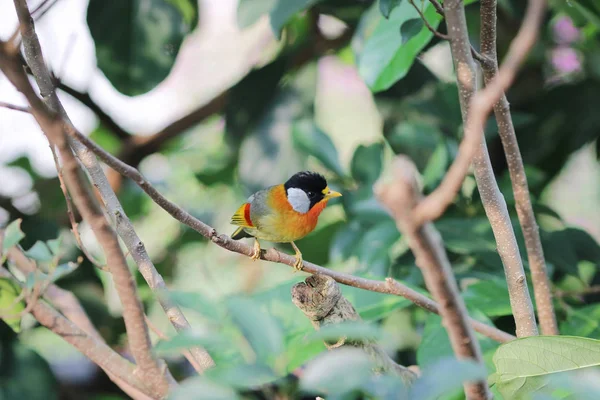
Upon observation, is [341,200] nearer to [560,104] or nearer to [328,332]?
[560,104]

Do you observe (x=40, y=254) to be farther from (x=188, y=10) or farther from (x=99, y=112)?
(x=99, y=112)

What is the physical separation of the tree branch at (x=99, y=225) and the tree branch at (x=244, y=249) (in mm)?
68

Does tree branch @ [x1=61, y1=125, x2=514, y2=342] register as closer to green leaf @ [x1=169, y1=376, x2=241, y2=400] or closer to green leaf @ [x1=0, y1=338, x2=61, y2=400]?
green leaf @ [x1=169, y1=376, x2=241, y2=400]

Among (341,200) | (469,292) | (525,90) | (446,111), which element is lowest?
(469,292)

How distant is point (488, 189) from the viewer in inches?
29.3

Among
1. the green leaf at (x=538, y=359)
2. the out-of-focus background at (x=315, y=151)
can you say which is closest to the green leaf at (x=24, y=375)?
the out-of-focus background at (x=315, y=151)

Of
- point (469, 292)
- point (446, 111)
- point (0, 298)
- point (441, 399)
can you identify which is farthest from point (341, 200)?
point (441, 399)

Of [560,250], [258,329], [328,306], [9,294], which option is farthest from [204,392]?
[560,250]

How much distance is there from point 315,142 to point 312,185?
11cm

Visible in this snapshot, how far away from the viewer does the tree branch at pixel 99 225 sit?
46cm

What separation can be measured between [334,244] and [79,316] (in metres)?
0.58

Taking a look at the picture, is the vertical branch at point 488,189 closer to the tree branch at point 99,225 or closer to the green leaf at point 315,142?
the tree branch at point 99,225

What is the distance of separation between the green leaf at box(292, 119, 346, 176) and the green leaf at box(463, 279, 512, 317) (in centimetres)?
51

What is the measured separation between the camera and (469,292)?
1168mm
